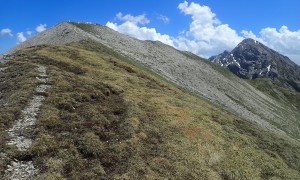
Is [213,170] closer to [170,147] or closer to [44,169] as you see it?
[170,147]

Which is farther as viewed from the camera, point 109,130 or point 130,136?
point 109,130

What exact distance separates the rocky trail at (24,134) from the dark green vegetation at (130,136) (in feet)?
2.65

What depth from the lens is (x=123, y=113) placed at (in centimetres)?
5178

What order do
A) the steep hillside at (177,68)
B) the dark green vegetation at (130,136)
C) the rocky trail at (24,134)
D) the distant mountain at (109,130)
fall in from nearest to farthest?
the rocky trail at (24,134) < the distant mountain at (109,130) < the dark green vegetation at (130,136) < the steep hillside at (177,68)

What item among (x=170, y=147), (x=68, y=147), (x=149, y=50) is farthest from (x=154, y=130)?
(x=149, y=50)

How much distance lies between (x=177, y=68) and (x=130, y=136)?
224 feet

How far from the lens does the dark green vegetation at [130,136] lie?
39.1m

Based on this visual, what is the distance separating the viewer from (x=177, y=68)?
11156 cm

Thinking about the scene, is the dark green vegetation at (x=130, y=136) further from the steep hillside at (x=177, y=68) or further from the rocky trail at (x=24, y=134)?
the steep hillside at (x=177, y=68)

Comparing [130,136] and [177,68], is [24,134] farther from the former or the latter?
[177,68]

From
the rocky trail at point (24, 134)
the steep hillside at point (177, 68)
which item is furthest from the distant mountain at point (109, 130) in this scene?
the steep hillside at point (177, 68)

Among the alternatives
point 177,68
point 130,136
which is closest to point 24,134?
point 130,136

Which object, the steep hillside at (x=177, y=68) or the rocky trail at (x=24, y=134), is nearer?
the rocky trail at (x=24, y=134)

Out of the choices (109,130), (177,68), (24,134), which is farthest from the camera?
(177,68)
